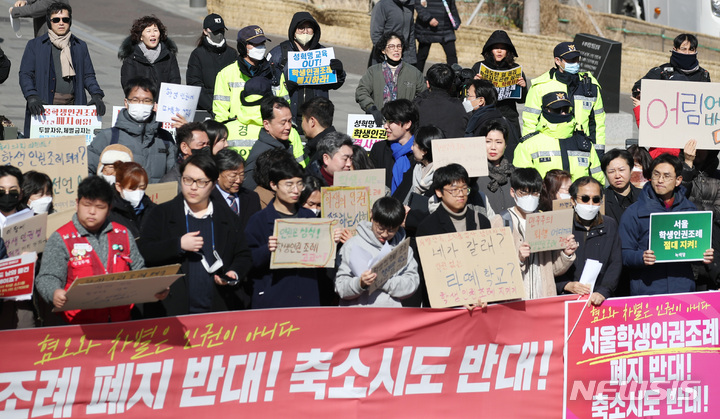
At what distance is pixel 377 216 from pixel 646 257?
7.12 ft

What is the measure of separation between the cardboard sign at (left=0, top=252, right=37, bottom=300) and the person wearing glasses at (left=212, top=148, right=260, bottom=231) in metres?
1.70

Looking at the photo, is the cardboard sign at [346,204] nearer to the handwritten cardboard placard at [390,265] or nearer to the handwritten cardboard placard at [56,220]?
the handwritten cardboard placard at [390,265]

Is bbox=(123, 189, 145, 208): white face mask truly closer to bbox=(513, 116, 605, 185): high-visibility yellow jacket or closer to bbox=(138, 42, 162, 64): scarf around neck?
bbox=(138, 42, 162, 64): scarf around neck

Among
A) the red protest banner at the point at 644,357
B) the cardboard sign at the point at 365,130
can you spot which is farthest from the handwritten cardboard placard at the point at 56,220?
the cardboard sign at the point at 365,130

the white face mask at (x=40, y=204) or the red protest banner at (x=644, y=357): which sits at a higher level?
the white face mask at (x=40, y=204)

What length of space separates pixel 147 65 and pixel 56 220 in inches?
159

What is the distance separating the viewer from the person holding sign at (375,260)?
22.9ft

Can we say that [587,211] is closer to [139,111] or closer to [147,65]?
[139,111]

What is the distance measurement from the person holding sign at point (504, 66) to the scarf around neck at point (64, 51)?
4.35 metres

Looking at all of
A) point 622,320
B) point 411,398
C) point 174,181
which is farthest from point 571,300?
point 174,181

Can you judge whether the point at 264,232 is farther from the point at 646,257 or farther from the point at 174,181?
A: the point at 646,257

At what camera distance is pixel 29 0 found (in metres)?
12.5

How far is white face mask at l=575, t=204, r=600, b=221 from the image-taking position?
25.3 feet

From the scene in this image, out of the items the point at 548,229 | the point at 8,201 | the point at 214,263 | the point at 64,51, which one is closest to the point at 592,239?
the point at 548,229
